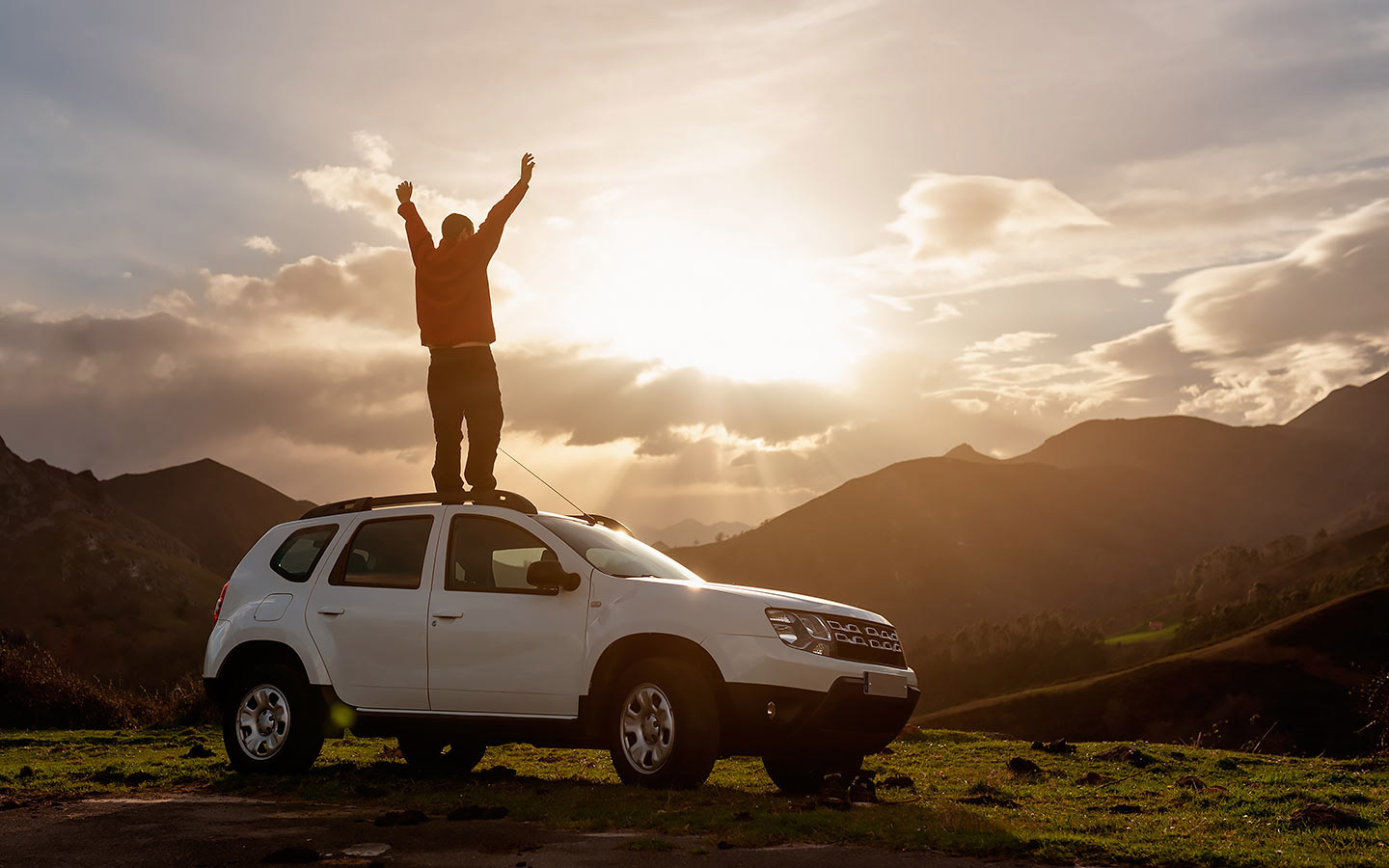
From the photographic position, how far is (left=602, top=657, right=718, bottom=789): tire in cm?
777

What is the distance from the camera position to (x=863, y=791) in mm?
8883

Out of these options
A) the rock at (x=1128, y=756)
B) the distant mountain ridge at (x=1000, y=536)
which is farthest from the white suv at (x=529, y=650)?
the distant mountain ridge at (x=1000, y=536)

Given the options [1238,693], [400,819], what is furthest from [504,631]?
[1238,693]

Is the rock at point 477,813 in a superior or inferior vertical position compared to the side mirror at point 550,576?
inferior

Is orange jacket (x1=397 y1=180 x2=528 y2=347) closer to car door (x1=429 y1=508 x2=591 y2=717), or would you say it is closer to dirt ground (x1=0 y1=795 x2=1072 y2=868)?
car door (x1=429 y1=508 x2=591 y2=717)

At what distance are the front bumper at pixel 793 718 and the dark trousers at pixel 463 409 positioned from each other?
396 centimetres

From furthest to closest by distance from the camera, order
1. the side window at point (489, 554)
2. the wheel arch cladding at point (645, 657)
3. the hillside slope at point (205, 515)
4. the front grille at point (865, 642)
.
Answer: the hillside slope at point (205, 515) → the side window at point (489, 554) → the front grille at point (865, 642) → the wheel arch cladding at point (645, 657)

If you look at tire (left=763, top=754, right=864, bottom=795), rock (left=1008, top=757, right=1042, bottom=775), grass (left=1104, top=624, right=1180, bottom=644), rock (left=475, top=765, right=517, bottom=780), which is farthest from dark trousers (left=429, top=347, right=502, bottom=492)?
grass (left=1104, top=624, right=1180, bottom=644)

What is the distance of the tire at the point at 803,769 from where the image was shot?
9016mm

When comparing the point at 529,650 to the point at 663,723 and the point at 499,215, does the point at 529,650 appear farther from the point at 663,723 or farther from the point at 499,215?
the point at 499,215

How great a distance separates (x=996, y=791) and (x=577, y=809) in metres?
3.59

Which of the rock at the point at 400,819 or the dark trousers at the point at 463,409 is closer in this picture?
the rock at the point at 400,819

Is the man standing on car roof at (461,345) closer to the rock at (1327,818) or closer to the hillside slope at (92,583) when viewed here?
the rock at (1327,818)

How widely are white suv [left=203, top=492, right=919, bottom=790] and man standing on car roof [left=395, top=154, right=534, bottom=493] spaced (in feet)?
4.54
